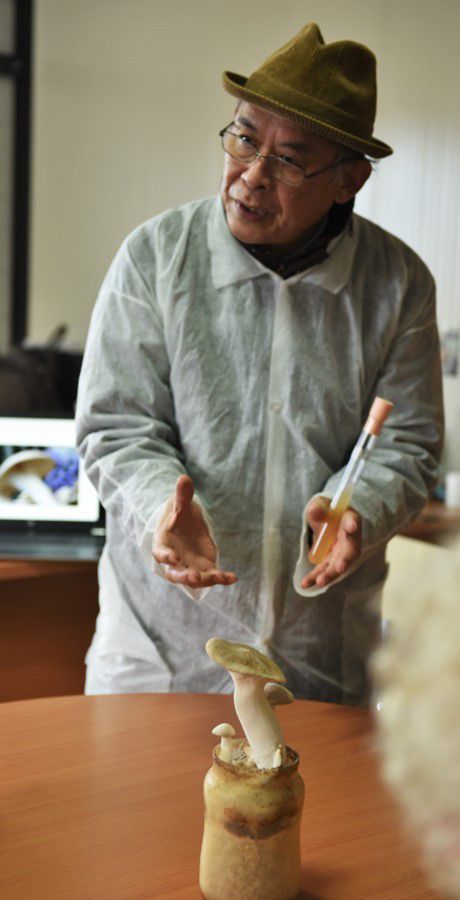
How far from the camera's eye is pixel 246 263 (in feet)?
5.81

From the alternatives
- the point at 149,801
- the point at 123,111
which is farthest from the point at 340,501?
the point at 123,111

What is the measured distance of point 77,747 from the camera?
1328 millimetres

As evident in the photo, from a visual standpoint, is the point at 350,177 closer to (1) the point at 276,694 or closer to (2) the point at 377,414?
(2) the point at 377,414

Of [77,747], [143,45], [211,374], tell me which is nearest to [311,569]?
[211,374]

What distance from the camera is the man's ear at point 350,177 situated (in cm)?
175

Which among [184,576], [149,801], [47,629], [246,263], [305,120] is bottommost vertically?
[47,629]

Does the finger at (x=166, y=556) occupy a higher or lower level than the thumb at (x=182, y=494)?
lower

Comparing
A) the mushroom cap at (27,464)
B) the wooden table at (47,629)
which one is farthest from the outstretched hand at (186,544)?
the mushroom cap at (27,464)

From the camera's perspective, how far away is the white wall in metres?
5.95

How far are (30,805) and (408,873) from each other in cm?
42

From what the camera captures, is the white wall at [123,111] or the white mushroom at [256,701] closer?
the white mushroom at [256,701]

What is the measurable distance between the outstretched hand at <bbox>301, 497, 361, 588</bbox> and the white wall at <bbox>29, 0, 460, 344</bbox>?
11.1ft

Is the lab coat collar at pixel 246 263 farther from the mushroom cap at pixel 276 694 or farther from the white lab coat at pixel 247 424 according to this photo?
the mushroom cap at pixel 276 694

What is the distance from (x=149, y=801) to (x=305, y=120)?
1.03 m
